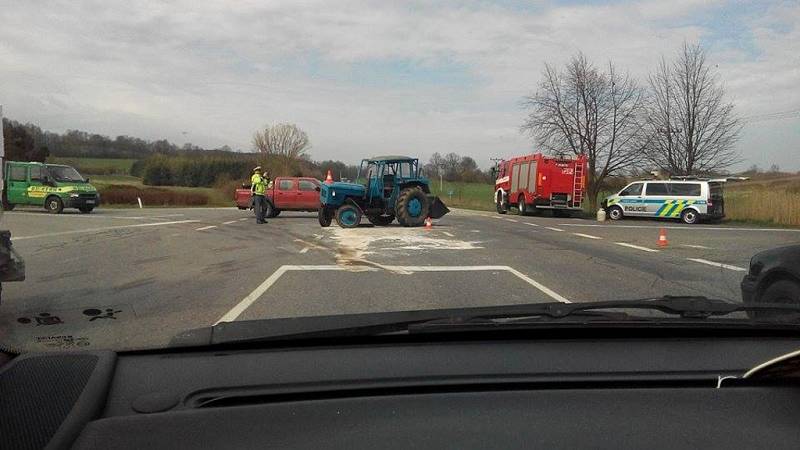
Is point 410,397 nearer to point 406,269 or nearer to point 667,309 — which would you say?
point 667,309

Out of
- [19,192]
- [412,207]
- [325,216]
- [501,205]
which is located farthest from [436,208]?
[501,205]

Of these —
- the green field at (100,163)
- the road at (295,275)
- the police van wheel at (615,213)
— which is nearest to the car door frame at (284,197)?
the road at (295,275)

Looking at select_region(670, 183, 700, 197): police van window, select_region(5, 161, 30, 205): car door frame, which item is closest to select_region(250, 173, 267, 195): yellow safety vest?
select_region(5, 161, 30, 205): car door frame

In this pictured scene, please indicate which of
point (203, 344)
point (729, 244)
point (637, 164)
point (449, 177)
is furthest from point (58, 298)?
point (449, 177)

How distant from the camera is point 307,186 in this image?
28.1 m

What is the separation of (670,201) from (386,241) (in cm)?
1880

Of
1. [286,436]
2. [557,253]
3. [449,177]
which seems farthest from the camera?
[449,177]

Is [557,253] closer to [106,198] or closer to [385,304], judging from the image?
[385,304]

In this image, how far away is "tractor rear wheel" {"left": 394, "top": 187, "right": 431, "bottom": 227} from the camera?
19.5 m

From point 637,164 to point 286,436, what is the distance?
40.2 metres

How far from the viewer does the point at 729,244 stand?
48.8ft

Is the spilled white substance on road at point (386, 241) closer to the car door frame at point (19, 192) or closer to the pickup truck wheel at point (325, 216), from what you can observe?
the pickup truck wheel at point (325, 216)

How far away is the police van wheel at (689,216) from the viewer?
27844mm

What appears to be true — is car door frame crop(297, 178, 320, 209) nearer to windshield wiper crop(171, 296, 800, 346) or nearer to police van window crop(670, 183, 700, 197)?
police van window crop(670, 183, 700, 197)
